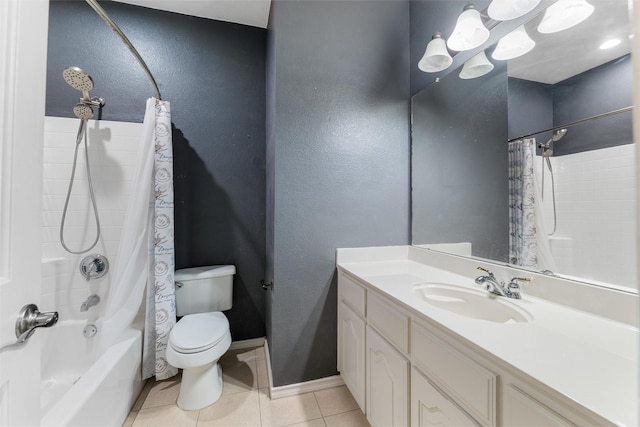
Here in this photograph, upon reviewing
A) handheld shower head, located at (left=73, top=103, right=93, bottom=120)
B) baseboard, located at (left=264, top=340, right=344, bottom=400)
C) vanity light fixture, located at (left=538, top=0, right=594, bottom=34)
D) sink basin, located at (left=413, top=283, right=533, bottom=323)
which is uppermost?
vanity light fixture, located at (left=538, top=0, right=594, bottom=34)

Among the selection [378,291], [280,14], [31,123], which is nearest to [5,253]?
[31,123]

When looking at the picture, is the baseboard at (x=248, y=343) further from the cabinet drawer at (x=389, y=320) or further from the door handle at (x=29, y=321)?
Result: the door handle at (x=29, y=321)

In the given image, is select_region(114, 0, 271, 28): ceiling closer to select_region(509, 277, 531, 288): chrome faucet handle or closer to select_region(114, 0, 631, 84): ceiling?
select_region(114, 0, 631, 84): ceiling

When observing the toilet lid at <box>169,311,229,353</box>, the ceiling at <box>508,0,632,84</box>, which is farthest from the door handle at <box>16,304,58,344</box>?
the ceiling at <box>508,0,632,84</box>

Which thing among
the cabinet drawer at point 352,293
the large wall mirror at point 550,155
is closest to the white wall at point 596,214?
the large wall mirror at point 550,155

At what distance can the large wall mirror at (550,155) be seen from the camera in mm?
795

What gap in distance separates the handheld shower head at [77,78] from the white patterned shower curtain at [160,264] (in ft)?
1.21

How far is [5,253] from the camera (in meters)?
0.52

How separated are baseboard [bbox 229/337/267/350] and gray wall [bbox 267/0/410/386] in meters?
0.54

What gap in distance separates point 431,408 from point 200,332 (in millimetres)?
1245

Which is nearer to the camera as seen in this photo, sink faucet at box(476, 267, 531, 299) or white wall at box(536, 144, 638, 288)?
white wall at box(536, 144, 638, 288)

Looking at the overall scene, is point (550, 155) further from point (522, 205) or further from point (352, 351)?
point (352, 351)

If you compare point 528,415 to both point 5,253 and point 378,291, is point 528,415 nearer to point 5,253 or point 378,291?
point 378,291

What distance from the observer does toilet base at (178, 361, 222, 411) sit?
1.41 m
